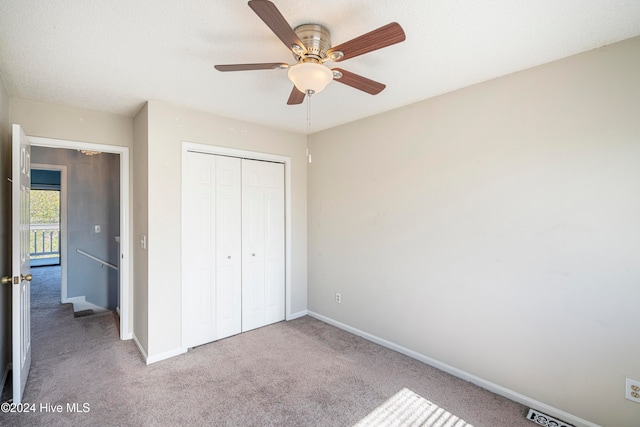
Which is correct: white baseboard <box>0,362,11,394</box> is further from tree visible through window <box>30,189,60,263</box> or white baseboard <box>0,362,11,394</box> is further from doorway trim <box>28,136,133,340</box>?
tree visible through window <box>30,189,60,263</box>

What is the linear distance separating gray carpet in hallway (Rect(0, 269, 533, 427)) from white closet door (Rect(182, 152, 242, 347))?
23 centimetres

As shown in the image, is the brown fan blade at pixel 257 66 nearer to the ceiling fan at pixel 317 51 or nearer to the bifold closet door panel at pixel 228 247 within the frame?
the ceiling fan at pixel 317 51

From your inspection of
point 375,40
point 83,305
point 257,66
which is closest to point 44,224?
point 83,305

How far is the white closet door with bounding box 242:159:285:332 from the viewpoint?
352 centimetres

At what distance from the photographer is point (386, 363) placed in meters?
2.79

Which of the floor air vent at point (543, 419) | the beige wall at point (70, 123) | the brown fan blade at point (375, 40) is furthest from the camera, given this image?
the beige wall at point (70, 123)

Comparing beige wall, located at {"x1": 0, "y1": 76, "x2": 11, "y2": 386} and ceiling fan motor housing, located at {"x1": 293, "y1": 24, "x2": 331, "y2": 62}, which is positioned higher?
ceiling fan motor housing, located at {"x1": 293, "y1": 24, "x2": 331, "y2": 62}

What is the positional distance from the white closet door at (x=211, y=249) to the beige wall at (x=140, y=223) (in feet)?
1.13

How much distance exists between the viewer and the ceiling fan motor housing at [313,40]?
165cm

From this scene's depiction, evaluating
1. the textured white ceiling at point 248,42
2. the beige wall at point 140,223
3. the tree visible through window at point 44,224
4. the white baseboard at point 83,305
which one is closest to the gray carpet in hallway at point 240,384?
the beige wall at point 140,223

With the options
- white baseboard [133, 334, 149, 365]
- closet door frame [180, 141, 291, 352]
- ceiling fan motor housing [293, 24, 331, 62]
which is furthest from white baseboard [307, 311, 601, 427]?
ceiling fan motor housing [293, 24, 331, 62]

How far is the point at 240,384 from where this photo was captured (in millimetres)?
2453

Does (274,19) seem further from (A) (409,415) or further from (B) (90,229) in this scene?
(B) (90,229)

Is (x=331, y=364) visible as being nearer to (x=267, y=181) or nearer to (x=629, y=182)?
(x=267, y=181)
